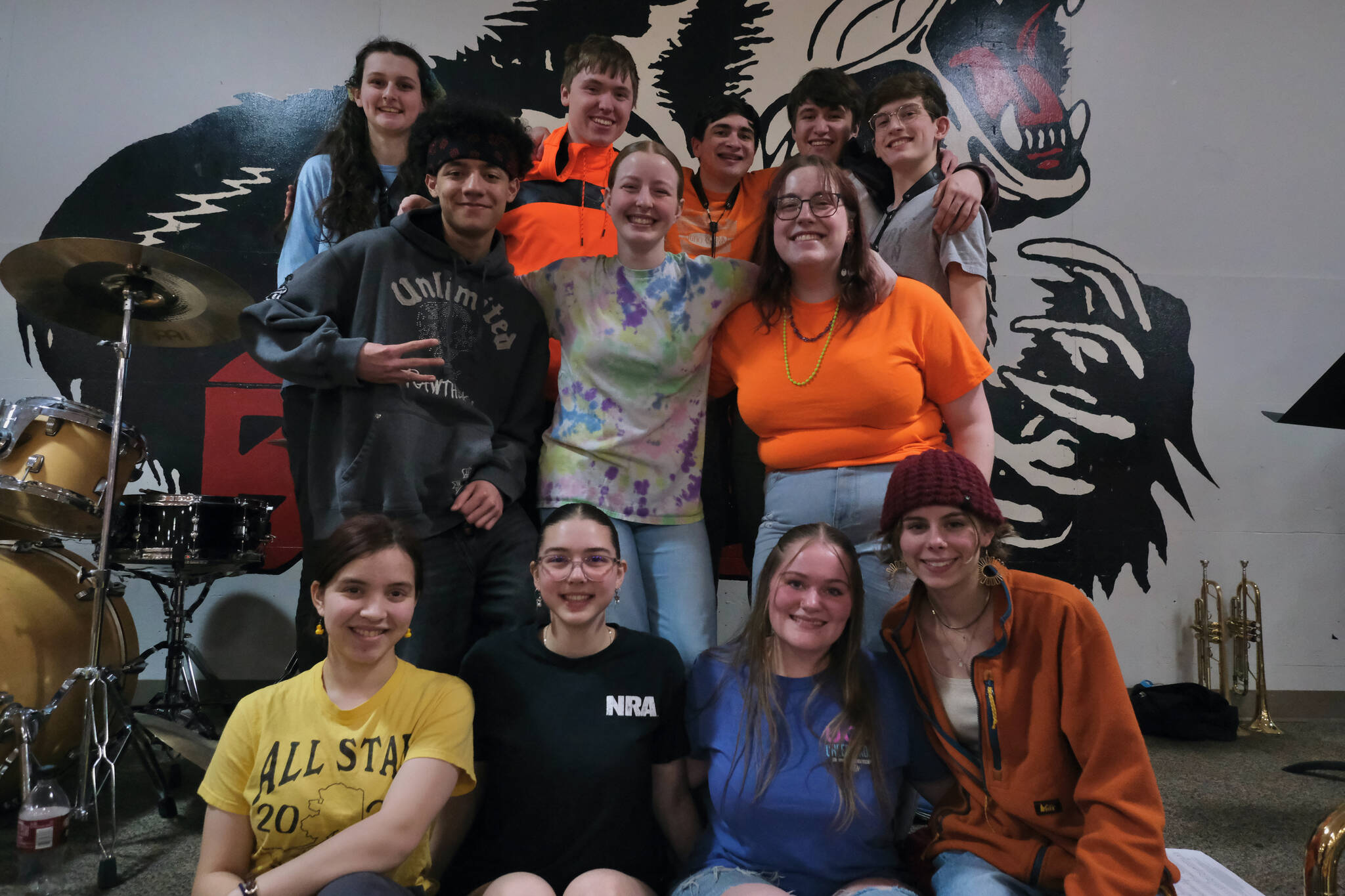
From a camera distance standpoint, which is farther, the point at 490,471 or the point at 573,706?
the point at 490,471

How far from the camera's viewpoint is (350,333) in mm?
1950

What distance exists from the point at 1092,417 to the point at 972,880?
3.17 m

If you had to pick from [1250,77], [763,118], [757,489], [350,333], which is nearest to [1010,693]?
[757,489]

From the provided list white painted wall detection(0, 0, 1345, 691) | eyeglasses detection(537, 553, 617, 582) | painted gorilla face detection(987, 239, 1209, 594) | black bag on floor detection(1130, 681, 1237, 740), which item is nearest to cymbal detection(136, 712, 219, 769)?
eyeglasses detection(537, 553, 617, 582)

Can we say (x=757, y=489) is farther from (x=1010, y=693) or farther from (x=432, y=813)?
(x=432, y=813)

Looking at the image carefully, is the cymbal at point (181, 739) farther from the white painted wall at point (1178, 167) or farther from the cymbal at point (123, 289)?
the white painted wall at point (1178, 167)

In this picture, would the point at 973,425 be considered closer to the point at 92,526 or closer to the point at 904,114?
the point at 904,114

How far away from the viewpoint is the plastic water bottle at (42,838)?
1928mm

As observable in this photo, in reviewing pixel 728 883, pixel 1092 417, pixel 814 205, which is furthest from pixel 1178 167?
pixel 728 883

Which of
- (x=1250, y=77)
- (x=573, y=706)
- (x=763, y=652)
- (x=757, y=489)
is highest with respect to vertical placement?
(x=1250, y=77)

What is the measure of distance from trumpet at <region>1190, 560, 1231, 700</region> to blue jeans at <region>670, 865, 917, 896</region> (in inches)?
127

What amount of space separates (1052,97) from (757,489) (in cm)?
309

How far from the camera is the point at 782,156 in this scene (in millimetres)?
4000

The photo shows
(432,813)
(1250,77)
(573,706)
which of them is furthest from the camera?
(1250,77)
